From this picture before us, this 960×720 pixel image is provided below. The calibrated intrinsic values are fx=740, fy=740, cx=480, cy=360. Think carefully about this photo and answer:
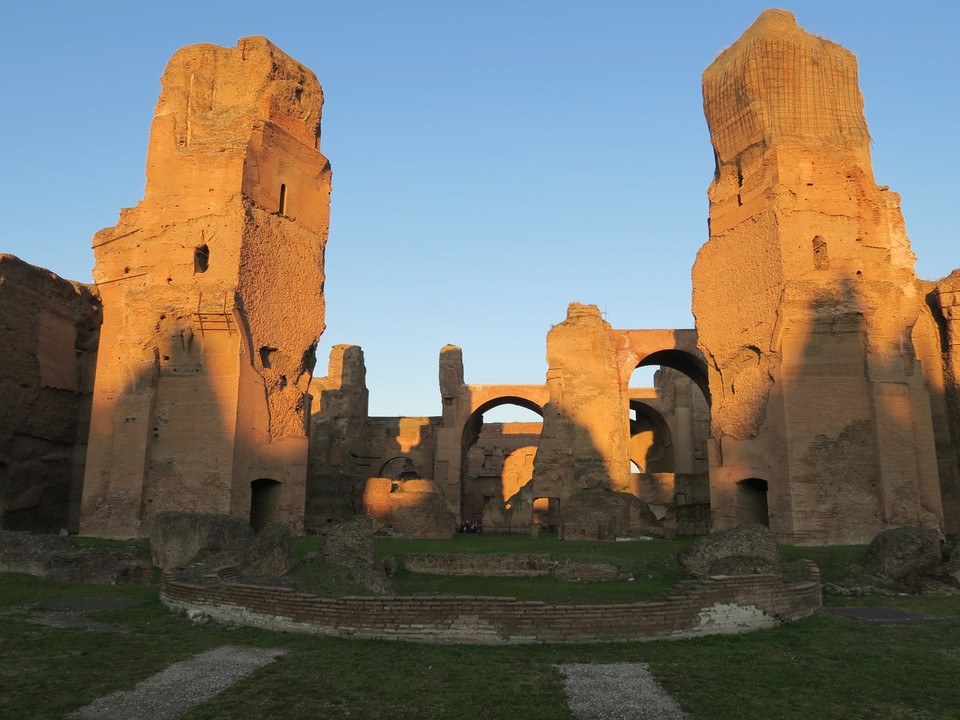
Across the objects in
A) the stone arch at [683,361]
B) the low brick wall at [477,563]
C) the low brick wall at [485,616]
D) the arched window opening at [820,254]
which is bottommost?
the low brick wall at [485,616]

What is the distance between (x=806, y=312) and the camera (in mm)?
14617

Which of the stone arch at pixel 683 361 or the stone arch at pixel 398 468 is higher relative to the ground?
the stone arch at pixel 683 361

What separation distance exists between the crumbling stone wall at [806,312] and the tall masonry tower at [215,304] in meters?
9.38

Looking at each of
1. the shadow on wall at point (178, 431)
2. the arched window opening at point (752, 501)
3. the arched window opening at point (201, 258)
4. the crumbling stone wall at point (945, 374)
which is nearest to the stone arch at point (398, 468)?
the shadow on wall at point (178, 431)

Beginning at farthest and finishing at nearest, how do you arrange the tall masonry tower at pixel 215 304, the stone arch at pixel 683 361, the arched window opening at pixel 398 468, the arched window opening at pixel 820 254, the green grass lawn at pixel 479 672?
1. the arched window opening at pixel 398 468
2. the stone arch at pixel 683 361
3. the arched window opening at pixel 820 254
4. the tall masonry tower at pixel 215 304
5. the green grass lawn at pixel 479 672

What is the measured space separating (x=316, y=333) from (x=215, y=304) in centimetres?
301

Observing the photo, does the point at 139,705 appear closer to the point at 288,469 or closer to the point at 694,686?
the point at 694,686

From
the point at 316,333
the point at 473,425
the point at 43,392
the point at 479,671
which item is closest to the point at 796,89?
the point at 316,333

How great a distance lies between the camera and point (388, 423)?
2919cm

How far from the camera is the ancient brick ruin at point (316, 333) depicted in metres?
14.4

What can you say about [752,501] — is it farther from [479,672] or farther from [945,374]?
[479,672]

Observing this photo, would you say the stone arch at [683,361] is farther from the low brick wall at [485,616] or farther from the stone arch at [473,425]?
the low brick wall at [485,616]

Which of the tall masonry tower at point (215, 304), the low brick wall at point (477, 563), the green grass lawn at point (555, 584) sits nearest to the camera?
the green grass lawn at point (555, 584)

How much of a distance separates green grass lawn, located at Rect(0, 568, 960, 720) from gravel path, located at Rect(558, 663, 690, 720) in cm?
9
